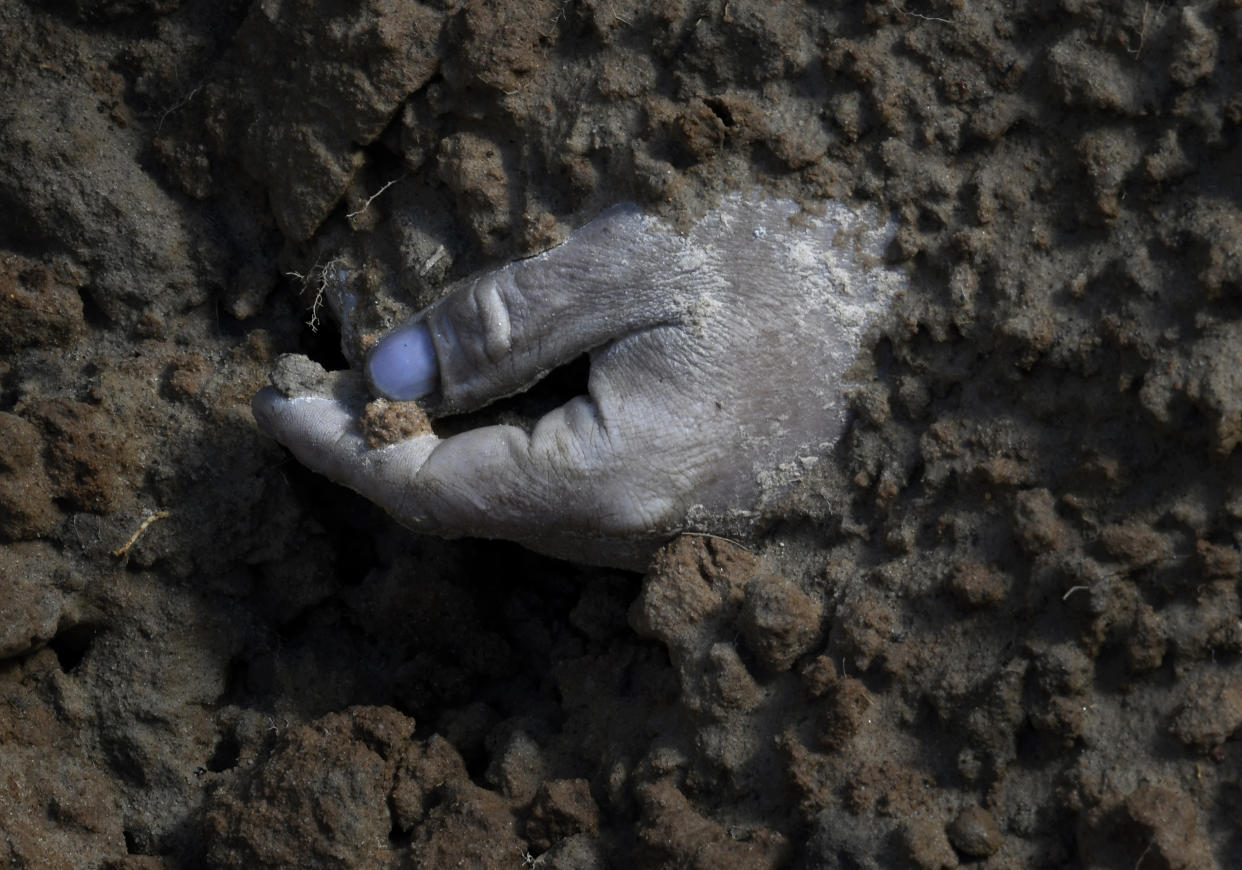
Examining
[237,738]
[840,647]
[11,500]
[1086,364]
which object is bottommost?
[237,738]

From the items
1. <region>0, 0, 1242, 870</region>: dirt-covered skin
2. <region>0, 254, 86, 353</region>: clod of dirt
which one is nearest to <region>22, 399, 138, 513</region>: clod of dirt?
<region>0, 0, 1242, 870</region>: dirt-covered skin

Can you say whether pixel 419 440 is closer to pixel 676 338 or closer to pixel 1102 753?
pixel 676 338

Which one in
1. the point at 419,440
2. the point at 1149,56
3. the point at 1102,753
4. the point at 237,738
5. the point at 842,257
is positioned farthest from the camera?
the point at 237,738

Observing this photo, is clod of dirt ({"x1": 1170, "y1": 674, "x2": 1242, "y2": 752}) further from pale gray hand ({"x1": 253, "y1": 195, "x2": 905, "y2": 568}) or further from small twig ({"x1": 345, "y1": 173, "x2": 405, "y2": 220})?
small twig ({"x1": 345, "y1": 173, "x2": 405, "y2": 220})

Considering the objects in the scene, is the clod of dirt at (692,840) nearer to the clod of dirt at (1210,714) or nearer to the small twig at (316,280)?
the clod of dirt at (1210,714)

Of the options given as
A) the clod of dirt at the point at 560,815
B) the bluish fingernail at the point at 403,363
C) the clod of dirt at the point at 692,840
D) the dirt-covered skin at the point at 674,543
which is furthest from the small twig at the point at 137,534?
the clod of dirt at the point at 692,840

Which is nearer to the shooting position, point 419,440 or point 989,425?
point 989,425

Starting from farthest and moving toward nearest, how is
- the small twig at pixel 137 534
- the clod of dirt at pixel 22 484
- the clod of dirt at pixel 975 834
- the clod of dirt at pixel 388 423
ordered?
the small twig at pixel 137 534 → the clod of dirt at pixel 22 484 → the clod of dirt at pixel 388 423 → the clod of dirt at pixel 975 834

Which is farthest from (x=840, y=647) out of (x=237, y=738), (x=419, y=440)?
(x=237, y=738)
